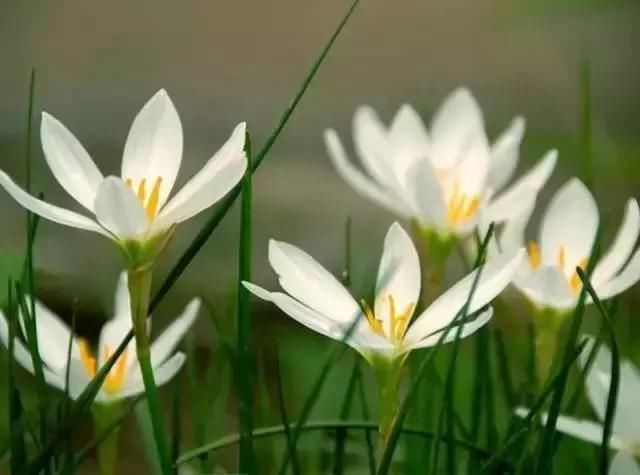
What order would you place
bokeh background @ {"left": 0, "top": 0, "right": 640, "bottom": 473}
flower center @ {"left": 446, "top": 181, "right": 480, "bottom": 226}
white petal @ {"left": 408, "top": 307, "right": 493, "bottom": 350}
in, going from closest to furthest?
white petal @ {"left": 408, "top": 307, "right": 493, "bottom": 350}, flower center @ {"left": 446, "top": 181, "right": 480, "bottom": 226}, bokeh background @ {"left": 0, "top": 0, "right": 640, "bottom": 473}

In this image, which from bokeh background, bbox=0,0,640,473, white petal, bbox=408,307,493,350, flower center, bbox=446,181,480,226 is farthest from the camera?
bokeh background, bbox=0,0,640,473

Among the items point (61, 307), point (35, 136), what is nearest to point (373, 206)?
point (35, 136)

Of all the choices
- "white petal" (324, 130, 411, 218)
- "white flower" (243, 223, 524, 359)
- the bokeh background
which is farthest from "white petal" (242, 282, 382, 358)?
the bokeh background

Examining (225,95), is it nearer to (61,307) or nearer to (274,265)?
(61,307)

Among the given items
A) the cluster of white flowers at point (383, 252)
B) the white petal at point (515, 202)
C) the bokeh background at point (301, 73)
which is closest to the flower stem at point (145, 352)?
the cluster of white flowers at point (383, 252)

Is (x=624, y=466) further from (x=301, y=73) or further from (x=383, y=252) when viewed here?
(x=301, y=73)

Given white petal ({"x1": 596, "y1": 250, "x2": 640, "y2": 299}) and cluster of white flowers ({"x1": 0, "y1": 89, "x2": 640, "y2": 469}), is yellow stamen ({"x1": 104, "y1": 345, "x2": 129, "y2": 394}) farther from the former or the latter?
white petal ({"x1": 596, "y1": 250, "x2": 640, "y2": 299})
